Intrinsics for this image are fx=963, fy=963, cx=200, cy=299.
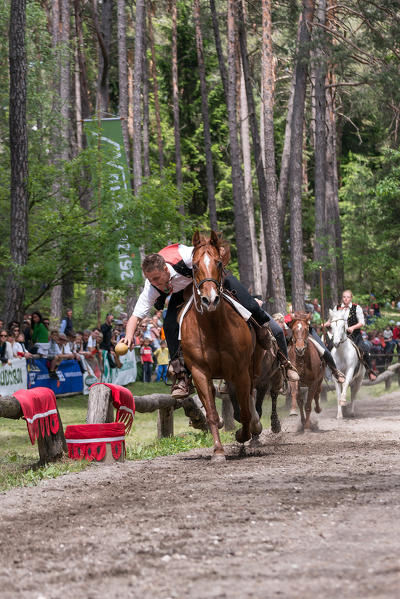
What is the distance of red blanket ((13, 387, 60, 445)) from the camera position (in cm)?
1001

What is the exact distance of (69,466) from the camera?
10250 millimetres

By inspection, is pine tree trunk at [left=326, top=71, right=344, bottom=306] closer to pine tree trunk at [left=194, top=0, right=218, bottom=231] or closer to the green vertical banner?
pine tree trunk at [left=194, top=0, right=218, bottom=231]

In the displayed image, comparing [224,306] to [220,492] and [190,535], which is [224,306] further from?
[190,535]

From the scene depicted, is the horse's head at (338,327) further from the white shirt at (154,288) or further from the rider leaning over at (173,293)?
the white shirt at (154,288)

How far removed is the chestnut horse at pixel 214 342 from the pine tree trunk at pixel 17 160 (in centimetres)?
1325

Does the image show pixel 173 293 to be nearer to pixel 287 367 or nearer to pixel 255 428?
pixel 255 428

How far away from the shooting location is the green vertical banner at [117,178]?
84.1ft

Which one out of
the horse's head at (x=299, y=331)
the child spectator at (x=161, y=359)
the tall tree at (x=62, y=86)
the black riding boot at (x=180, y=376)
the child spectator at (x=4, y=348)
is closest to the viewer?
the black riding boot at (x=180, y=376)

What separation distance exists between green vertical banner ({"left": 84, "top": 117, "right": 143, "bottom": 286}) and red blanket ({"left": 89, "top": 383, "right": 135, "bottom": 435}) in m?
14.1

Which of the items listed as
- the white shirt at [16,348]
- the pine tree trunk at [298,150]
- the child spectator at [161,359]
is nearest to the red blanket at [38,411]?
the white shirt at [16,348]

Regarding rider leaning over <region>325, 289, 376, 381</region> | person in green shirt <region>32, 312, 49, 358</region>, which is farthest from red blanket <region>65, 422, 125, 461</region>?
person in green shirt <region>32, 312, 49, 358</region>

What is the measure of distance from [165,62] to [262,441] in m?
42.1

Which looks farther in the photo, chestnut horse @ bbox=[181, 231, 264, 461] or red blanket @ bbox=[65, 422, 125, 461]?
red blanket @ bbox=[65, 422, 125, 461]

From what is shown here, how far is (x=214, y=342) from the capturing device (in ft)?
34.2
